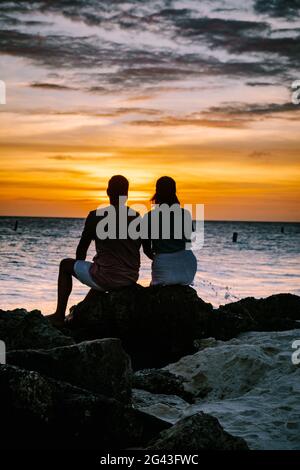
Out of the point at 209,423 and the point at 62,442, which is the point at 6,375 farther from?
the point at 209,423

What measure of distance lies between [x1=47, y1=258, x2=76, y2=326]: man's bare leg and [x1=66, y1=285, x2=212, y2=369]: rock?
0.93 ft

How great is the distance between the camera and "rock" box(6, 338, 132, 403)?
5.01 meters

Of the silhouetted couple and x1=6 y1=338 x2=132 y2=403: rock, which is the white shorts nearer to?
the silhouetted couple


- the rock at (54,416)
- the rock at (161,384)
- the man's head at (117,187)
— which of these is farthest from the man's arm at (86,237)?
the rock at (54,416)

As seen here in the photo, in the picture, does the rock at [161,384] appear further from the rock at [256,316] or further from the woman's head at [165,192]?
the woman's head at [165,192]

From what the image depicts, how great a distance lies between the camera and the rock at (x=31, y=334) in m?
6.84

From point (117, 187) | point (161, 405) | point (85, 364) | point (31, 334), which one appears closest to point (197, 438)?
point (85, 364)

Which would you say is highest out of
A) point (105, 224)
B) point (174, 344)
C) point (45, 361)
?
point (105, 224)

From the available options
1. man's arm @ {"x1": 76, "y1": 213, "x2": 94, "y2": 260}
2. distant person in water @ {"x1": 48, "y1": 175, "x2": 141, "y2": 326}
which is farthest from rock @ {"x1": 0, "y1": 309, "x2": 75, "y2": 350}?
man's arm @ {"x1": 76, "y1": 213, "x2": 94, "y2": 260}

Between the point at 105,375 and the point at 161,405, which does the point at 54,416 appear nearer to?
the point at 105,375

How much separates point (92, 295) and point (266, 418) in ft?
13.9

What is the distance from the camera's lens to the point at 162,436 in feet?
14.9

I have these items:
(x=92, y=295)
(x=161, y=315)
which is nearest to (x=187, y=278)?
(x=161, y=315)

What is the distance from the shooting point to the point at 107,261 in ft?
28.8
